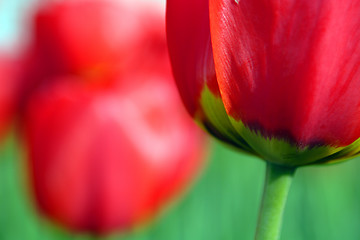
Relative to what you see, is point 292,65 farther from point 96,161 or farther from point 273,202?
point 96,161

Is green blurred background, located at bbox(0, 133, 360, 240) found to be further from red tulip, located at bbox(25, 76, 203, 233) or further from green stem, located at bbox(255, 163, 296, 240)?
green stem, located at bbox(255, 163, 296, 240)

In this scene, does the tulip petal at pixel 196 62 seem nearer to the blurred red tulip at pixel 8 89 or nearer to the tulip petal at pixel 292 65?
the tulip petal at pixel 292 65

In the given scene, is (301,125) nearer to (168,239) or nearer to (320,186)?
(168,239)

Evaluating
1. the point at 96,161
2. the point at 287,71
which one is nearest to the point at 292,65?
the point at 287,71

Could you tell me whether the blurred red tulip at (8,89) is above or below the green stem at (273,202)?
below

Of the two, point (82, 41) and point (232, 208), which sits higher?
point (82, 41)

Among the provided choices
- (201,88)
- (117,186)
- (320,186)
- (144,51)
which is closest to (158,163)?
(117,186)

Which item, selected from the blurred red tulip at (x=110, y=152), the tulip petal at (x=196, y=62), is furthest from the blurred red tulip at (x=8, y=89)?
the tulip petal at (x=196, y=62)

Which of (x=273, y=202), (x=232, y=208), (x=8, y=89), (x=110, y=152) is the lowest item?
(x=232, y=208)
